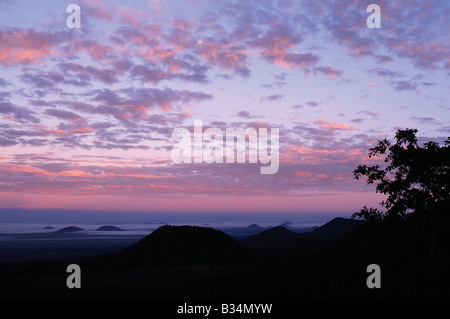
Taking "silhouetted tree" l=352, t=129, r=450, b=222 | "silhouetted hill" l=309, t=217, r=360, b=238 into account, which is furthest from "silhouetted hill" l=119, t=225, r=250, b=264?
"silhouetted hill" l=309, t=217, r=360, b=238

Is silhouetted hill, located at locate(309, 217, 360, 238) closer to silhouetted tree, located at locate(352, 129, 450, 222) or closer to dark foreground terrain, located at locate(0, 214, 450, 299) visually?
dark foreground terrain, located at locate(0, 214, 450, 299)

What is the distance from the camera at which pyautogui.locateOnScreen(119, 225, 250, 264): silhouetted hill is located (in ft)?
213

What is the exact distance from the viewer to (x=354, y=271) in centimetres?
3550

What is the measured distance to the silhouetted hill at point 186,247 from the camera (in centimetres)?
6500

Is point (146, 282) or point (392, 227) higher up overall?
point (392, 227)

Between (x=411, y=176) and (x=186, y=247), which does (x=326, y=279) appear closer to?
(x=411, y=176)

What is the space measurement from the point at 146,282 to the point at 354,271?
2060cm

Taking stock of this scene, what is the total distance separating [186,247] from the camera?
7025cm

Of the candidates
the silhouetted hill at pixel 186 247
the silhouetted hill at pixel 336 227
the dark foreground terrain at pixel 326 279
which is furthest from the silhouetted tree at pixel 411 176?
the silhouetted hill at pixel 336 227

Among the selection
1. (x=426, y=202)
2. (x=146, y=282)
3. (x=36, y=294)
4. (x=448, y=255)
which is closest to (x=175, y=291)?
(x=146, y=282)

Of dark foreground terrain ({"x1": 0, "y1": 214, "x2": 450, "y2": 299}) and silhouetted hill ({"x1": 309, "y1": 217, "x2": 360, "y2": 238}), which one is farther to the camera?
silhouetted hill ({"x1": 309, "y1": 217, "x2": 360, "y2": 238})
